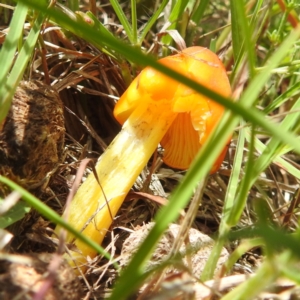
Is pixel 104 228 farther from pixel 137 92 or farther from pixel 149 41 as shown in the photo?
pixel 149 41

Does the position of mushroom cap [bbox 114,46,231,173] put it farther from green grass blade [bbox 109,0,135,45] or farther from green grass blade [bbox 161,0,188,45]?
green grass blade [bbox 161,0,188,45]

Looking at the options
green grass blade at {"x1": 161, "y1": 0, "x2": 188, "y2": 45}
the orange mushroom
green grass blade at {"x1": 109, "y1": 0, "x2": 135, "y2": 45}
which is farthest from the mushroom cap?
green grass blade at {"x1": 161, "y1": 0, "x2": 188, "y2": 45}

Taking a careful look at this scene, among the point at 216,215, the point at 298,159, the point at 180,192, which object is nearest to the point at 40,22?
the point at 180,192

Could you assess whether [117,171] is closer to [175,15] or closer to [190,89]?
[190,89]

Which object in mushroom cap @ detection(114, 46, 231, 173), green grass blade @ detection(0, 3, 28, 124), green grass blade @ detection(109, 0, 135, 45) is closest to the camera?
green grass blade @ detection(0, 3, 28, 124)

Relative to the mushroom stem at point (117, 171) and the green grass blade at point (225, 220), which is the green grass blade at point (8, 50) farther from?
the green grass blade at point (225, 220)

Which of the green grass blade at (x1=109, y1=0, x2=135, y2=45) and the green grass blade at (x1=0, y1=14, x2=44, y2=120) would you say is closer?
the green grass blade at (x1=0, y1=14, x2=44, y2=120)

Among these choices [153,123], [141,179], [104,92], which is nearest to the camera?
[153,123]

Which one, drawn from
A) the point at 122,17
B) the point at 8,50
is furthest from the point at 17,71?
the point at 122,17
